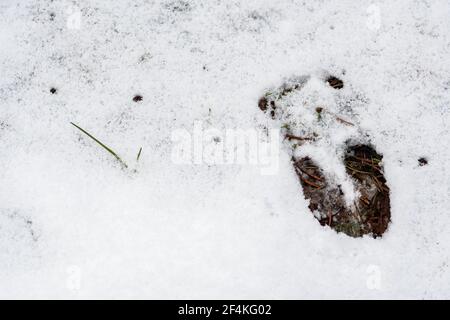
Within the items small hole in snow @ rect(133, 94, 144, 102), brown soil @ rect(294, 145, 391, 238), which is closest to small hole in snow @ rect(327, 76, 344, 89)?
brown soil @ rect(294, 145, 391, 238)

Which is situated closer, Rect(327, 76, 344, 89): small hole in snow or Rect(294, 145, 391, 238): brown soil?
Rect(294, 145, 391, 238): brown soil

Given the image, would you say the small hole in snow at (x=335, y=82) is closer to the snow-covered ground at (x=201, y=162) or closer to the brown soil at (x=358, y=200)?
the snow-covered ground at (x=201, y=162)

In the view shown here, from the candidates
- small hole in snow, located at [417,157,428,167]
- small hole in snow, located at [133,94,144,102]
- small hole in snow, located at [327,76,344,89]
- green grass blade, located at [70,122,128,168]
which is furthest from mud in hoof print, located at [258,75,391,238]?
green grass blade, located at [70,122,128,168]

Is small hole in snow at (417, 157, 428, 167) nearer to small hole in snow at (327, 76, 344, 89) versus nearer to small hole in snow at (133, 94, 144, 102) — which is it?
small hole in snow at (327, 76, 344, 89)

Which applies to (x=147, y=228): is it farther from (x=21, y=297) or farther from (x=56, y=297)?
(x=21, y=297)

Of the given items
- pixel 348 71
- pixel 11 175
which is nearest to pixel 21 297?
pixel 11 175

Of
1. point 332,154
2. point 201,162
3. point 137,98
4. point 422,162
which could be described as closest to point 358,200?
point 332,154

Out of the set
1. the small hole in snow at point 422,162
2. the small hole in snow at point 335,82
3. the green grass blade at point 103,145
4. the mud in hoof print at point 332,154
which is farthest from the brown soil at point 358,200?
the green grass blade at point 103,145

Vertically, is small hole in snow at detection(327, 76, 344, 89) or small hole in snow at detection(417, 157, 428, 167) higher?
small hole in snow at detection(327, 76, 344, 89)

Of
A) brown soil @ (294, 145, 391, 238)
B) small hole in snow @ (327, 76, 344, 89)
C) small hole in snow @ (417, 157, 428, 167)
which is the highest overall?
small hole in snow @ (327, 76, 344, 89)
